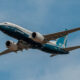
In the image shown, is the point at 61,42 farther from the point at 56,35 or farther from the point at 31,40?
the point at 31,40

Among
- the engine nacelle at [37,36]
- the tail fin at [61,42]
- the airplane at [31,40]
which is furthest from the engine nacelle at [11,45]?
the tail fin at [61,42]

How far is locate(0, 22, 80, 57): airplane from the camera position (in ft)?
223

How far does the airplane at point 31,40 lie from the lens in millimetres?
68062

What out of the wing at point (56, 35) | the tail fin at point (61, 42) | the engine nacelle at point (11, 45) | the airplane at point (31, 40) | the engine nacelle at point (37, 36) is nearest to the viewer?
the airplane at point (31, 40)

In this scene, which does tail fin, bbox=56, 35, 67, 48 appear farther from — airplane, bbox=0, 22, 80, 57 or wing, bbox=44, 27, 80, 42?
wing, bbox=44, 27, 80, 42

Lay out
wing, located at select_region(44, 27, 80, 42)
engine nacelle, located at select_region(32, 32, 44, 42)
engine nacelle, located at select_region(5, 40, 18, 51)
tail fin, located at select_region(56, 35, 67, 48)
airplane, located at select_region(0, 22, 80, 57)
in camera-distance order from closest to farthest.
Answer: airplane, located at select_region(0, 22, 80, 57)
engine nacelle, located at select_region(32, 32, 44, 42)
wing, located at select_region(44, 27, 80, 42)
engine nacelle, located at select_region(5, 40, 18, 51)
tail fin, located at select_region(56, 35, 67, 48)

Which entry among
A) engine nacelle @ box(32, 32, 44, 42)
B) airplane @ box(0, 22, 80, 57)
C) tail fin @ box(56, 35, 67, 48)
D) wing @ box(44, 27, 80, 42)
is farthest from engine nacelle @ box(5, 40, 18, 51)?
tail fin @ box(56, 35, 67, 48)

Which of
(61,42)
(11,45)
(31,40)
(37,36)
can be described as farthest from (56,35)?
(61,42)

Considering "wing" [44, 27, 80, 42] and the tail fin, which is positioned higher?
the tail fin

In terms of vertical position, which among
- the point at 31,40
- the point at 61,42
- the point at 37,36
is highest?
the point at 61,42

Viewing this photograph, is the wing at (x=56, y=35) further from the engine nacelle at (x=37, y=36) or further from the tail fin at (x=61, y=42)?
the tail fin at (x=61, y=42)

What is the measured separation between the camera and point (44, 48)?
242 ft

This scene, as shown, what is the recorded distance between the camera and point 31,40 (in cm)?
6900

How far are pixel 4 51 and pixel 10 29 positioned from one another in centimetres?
1537
